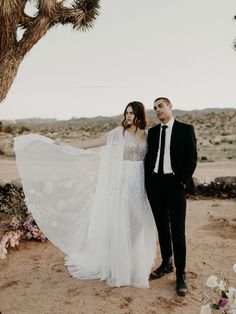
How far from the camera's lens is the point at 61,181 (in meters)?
5.43

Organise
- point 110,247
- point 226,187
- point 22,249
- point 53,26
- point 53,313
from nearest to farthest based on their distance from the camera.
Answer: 1. point 53,313
2. point 110,247
3. point 22,249
4. point 53,26
5. point 226,187

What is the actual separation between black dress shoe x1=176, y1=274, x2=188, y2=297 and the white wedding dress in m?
0.35

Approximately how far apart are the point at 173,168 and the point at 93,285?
1.57 meters

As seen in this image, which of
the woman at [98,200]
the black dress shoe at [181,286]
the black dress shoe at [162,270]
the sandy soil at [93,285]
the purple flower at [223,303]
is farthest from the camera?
the black dress shoe at [162,270]

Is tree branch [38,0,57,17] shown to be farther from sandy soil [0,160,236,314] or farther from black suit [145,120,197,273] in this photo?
sandy soil [0,160,236,314]

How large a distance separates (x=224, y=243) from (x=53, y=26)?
4.53 m

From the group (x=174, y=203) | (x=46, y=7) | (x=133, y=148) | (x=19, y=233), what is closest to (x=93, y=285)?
(x=174, y=203)

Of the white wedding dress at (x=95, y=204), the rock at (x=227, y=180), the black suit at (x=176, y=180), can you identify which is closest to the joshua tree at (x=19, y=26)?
the white wedding dress at (x=95, y=204)

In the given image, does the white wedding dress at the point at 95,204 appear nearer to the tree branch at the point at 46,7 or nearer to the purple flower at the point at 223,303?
the purple flower at the point at 223,303

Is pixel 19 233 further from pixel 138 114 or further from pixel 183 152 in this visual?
pixel 183 152

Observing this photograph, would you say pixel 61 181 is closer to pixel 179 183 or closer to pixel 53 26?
pixel 179 183

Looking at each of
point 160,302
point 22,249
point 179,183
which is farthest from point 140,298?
point 22,249

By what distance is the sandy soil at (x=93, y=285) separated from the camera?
4.18 meters

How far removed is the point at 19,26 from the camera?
23.3ft
